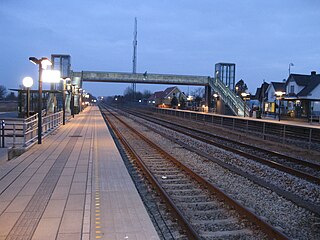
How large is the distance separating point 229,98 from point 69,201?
184ft

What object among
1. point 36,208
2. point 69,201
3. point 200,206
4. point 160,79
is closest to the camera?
point 36,208

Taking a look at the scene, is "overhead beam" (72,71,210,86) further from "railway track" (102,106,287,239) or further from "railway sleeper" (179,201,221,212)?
"railway sleeper" (179,201,221,212)

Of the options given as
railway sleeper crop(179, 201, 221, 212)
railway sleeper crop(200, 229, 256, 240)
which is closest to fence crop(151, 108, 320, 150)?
railway sleeper crop(179, 201, 221, 212)

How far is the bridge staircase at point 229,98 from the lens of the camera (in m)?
59.2

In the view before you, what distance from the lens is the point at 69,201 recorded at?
711cm

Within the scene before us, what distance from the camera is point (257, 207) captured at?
Answer: 7.64 meters

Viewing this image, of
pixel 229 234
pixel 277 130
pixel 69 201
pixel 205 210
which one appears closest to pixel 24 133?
pixel 69 201

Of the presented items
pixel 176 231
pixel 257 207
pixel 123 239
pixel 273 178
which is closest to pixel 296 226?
pixel 257 207

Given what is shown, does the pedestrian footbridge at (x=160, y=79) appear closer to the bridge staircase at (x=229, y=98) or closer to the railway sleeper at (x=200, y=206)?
the bridge staircase at (x=229, y=98)

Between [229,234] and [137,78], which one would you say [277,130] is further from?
[137,78]

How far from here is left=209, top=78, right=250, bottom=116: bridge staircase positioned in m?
59.2

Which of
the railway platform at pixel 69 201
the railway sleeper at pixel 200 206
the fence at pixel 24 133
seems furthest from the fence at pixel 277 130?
the fence at pixel 24 133

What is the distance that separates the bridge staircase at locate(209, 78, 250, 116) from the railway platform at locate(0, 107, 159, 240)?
48.6 m

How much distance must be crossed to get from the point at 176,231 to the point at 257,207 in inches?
90.1
